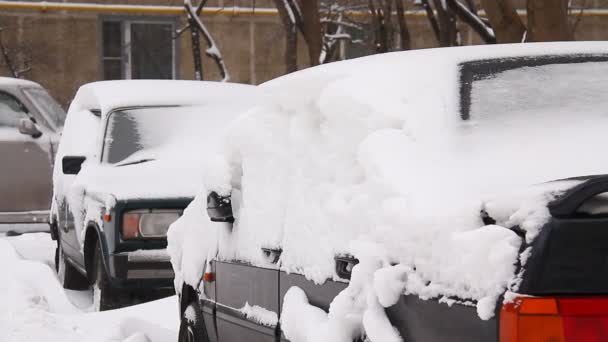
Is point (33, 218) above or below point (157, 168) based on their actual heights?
below

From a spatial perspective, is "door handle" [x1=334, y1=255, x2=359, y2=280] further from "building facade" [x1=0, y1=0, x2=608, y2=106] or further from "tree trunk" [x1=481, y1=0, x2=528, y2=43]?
"building facade" [x1=0, y1=0, x2=608, y2=106]

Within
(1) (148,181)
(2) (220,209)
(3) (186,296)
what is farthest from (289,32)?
(2) (220,209)

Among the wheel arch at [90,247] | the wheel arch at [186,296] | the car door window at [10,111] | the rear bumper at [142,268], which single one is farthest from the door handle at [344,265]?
the car door window at [10,111]

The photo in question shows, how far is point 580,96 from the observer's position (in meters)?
3.99

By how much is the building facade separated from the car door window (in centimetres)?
1499

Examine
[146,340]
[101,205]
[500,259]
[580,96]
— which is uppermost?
[580,96]

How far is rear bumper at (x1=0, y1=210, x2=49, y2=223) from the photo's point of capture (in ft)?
40.1

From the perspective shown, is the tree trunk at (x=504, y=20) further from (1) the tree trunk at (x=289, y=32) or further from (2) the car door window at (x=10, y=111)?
(1) the tree trunk at (x=289, y=32)

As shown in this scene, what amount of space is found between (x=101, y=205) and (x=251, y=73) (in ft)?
72.9

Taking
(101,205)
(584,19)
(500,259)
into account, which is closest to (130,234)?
(101,205)

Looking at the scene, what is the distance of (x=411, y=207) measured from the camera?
333 cm

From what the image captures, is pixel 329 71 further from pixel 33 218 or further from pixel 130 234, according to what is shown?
pixel 33 218

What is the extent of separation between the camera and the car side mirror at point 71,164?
9.28 metres

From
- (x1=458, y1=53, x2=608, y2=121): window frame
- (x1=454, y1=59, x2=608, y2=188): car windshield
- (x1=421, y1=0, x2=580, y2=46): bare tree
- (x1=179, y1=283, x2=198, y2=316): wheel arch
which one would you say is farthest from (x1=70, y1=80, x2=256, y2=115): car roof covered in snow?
(x1=454, y1=59, x2=608, y2=188): car windshield
